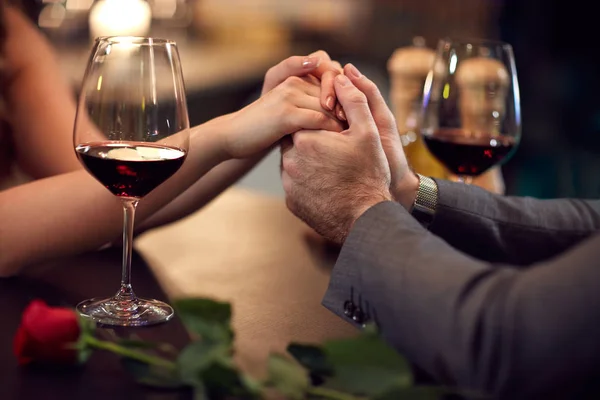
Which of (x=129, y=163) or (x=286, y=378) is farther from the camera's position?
(x=129, y=163)

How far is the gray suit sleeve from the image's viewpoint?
109 cm

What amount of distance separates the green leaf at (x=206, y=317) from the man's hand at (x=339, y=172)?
405mm

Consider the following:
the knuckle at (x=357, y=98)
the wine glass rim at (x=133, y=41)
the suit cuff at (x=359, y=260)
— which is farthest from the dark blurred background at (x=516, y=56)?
the suit cuff at (x=359, y=260)

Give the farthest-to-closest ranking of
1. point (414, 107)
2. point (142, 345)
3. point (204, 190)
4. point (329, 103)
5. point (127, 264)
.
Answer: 1. point (414, 107)
2. point (204, 190)
3. point (329, 103)
4. point (127, 264)
5. point (142, 345)

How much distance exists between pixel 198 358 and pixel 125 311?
31 centimetres

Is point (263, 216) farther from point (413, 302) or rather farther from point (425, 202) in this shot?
point (413, 302)

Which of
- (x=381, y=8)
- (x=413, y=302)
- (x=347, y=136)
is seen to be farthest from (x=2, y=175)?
(x=381, y=8)

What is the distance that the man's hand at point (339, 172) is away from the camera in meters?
1.02

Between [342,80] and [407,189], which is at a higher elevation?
[342,80]

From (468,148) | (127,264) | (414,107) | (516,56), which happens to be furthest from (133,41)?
(516,56)

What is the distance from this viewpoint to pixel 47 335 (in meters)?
0.68

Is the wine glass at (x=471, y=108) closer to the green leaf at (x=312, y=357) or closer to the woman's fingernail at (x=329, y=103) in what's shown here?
the woman's fingernail at (x=329, y=103)

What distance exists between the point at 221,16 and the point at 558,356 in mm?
5347

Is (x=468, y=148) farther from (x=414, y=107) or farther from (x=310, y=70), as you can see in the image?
(x=414, y=107)
